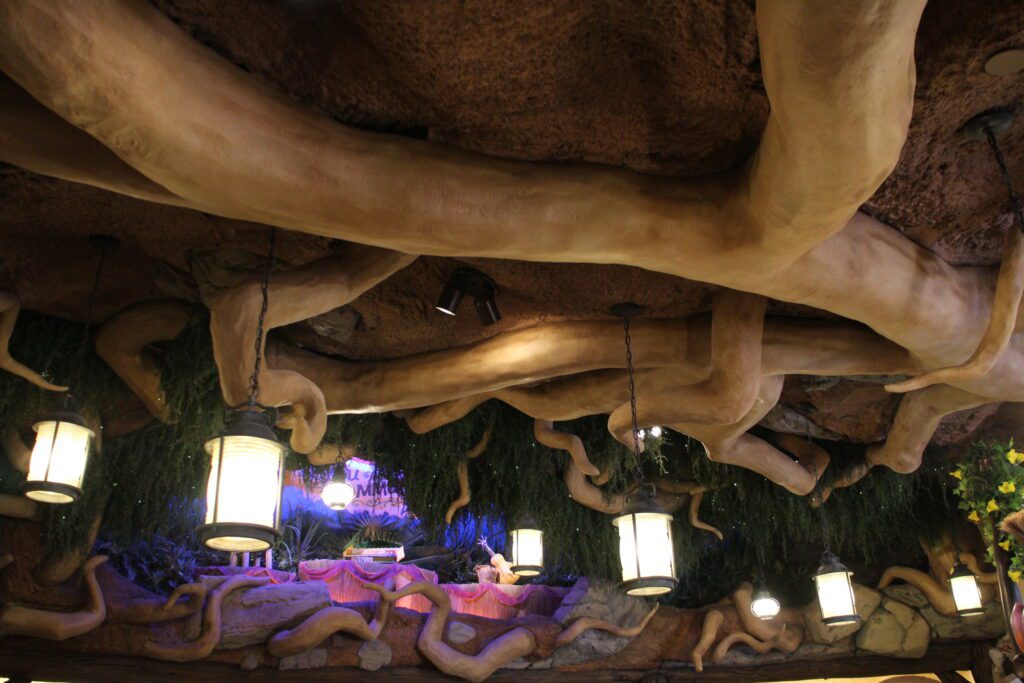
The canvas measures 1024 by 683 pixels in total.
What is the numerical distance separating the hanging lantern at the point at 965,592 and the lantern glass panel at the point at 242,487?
571 cm

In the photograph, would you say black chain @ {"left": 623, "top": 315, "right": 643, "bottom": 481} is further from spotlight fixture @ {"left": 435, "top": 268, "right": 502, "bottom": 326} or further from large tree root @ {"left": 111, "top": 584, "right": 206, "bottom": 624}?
large tree root @ {"left": 111, "top": 584, "right": 206, "bottom": 624}

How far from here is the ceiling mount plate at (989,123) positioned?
2561mm

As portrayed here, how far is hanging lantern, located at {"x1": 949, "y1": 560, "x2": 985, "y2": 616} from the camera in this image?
6199 millimetres

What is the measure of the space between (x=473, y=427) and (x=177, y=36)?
378 cm

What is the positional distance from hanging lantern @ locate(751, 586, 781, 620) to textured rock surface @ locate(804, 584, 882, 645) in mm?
401

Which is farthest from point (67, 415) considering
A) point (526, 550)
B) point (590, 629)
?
point (590, 629)

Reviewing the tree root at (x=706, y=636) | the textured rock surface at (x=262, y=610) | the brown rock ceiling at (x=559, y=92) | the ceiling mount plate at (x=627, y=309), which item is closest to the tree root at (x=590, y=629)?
the tree root at (x=706, y=636)

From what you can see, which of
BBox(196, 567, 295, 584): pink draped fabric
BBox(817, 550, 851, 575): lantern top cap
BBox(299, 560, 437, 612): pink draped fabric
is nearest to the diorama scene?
BBox(817, 550, 851, 575): lantern top cap

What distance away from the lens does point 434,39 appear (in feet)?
7.63

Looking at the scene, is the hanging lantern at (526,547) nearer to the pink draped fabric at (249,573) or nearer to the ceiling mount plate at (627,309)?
the pink draped fabric at (249,573)

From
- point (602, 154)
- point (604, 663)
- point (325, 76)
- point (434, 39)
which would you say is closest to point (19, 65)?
point (325, 76)

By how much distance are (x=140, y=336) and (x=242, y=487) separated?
5.77ft

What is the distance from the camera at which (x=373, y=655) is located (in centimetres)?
629

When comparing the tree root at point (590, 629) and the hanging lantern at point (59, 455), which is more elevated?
the hanging lantern at point (59, 455)
